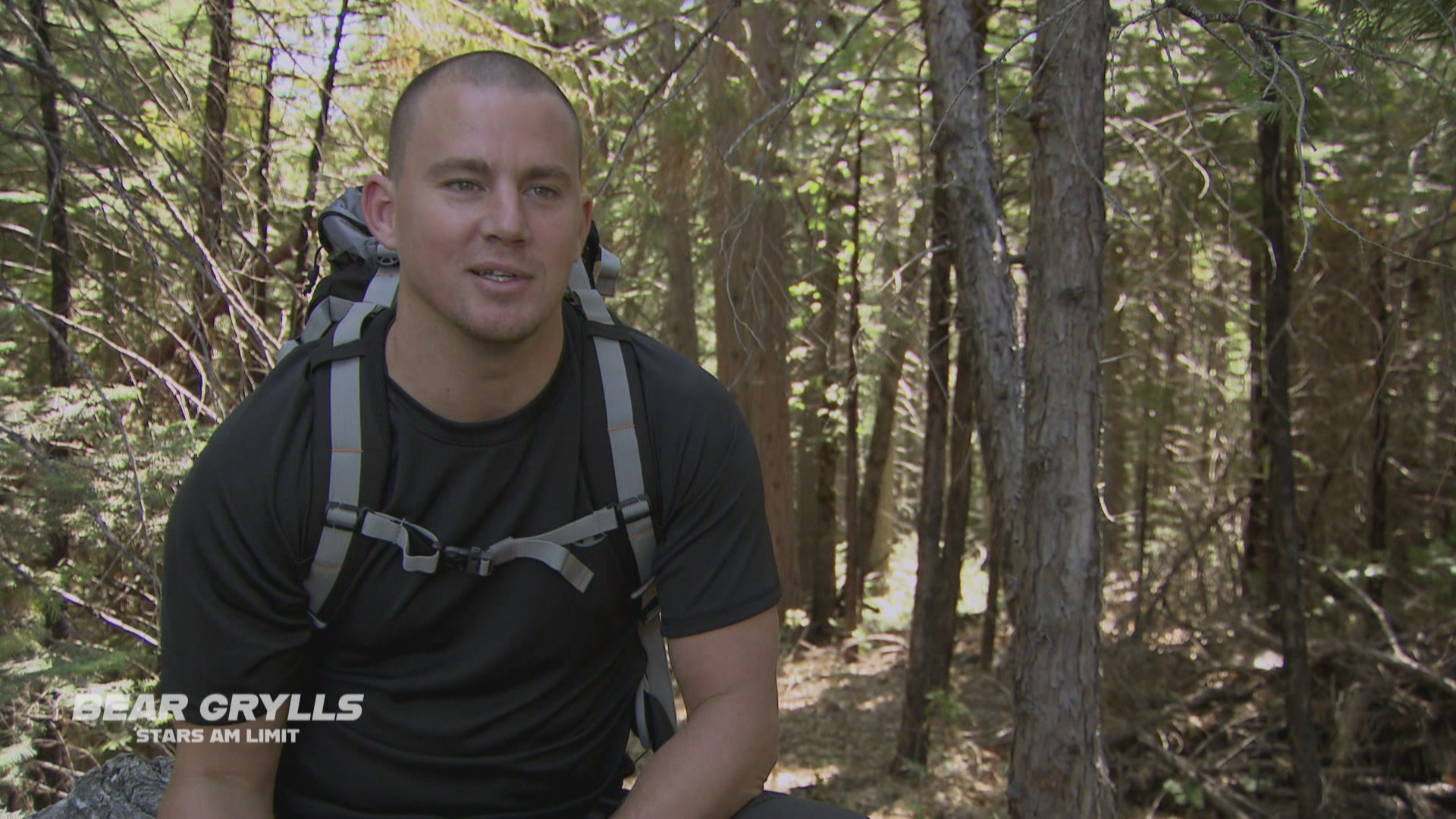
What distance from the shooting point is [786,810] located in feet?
7.30

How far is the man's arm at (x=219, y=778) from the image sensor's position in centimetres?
208

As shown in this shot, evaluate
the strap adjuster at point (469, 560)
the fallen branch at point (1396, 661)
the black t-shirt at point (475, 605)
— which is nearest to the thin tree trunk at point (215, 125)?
the black t-shirt at point (475, 605)

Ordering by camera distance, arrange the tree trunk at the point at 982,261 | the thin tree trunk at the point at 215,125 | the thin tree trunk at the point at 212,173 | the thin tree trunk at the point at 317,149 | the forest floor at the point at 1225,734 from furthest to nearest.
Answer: the forest floor at the point at 1225,734
the thin tree trunk at the point at 317,149
the tree trunk at the point at 982,261
the thin tree trunk at the point at 215,125
the thin tree trunk at the point at 212,173

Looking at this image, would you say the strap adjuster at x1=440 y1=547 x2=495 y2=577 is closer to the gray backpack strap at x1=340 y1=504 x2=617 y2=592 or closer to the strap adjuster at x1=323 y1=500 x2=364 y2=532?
the gray backpack strap at x1=340 y1=504 x2=617 y2=592

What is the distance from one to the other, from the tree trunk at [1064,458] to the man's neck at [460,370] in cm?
228

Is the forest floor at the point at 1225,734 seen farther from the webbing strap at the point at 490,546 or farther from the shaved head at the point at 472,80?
the shaved head at the point at 472,80

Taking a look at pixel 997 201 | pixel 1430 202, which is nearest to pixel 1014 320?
pixel 997 201

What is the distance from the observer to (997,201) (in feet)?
14.9

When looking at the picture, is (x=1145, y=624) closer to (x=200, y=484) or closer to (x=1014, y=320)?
(x=1014, y=320)

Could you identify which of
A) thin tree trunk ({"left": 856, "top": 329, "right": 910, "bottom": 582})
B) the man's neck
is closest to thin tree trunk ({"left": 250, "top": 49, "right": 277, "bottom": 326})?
the man's neck

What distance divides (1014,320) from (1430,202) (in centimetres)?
397

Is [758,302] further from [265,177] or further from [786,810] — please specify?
[786,810]

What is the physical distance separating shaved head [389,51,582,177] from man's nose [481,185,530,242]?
19cm

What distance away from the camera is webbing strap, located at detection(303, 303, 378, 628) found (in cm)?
209
